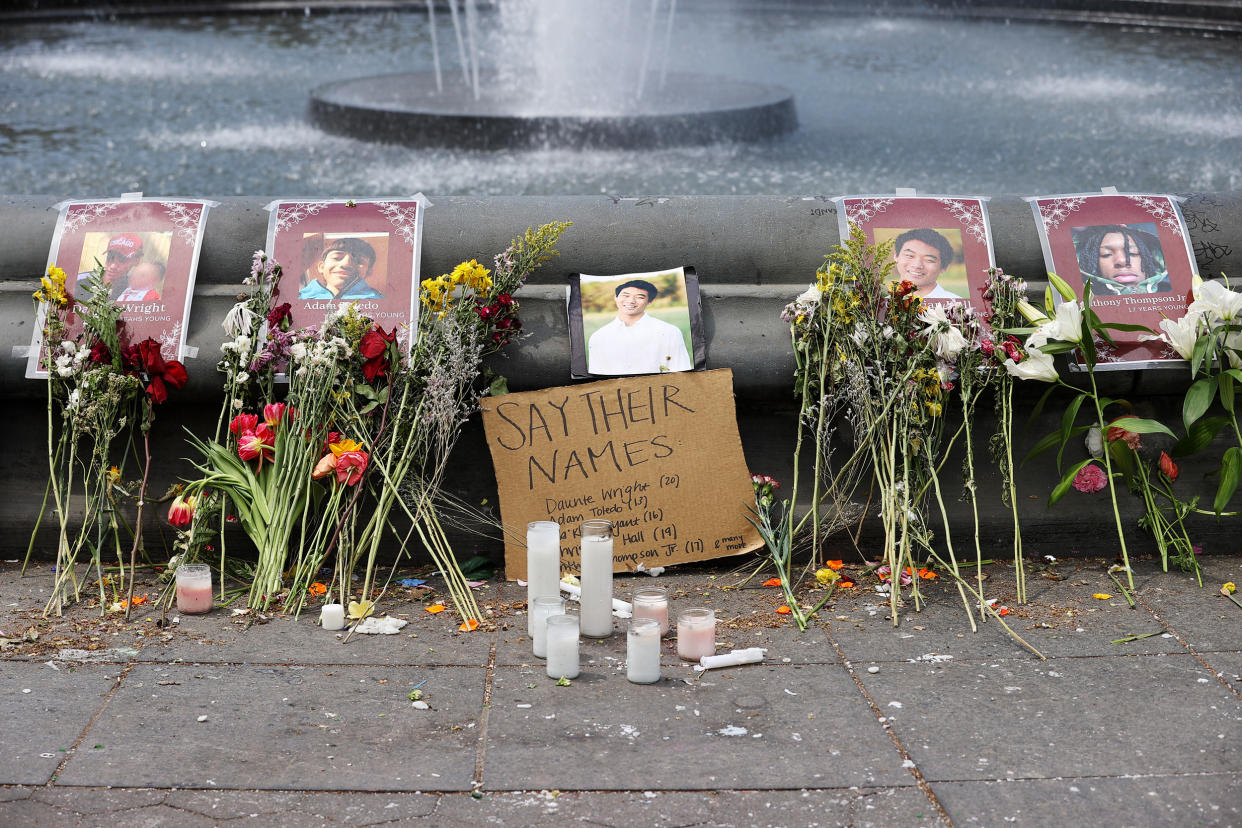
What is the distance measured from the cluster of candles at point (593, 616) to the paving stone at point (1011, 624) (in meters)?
0.41

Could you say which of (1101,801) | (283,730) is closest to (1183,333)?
(1101,801)

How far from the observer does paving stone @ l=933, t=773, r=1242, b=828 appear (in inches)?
99.7

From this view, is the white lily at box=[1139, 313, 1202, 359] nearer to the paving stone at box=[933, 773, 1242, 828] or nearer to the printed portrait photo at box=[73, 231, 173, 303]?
the paving stone at box=[933, 773, 1242, 828]

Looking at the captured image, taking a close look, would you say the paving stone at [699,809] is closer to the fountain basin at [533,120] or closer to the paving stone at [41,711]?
the paving stone at [41,711]

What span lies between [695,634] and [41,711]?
1.50 meters

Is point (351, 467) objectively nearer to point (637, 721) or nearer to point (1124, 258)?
point (637, 721)

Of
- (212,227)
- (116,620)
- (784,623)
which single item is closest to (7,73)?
(212,227)


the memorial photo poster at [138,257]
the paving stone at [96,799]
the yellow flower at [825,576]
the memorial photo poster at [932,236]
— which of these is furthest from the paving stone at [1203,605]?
the memorial photo poster at [138,257]

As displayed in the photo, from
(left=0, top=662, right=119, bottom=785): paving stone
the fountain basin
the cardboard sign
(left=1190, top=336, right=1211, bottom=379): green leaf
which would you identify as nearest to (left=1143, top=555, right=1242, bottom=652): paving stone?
(left=1190, top=336, right=1211, bottom=379): green leaf

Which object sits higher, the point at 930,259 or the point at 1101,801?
the point at 930,259

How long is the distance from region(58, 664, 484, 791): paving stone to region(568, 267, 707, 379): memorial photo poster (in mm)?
1064

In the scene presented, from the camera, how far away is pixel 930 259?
3920 mm

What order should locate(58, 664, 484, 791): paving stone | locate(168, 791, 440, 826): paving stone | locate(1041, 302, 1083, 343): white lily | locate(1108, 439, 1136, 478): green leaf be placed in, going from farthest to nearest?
locate(1108, 439, 1136, 478): green leaf
locate(1041, 302, 1083, 343): white lily
locate(58, 664, 484, 791): paving stone
locate(168, 791, 440, 826): paving stone

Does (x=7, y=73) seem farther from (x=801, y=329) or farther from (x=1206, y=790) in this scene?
(x=1206, y=790)
